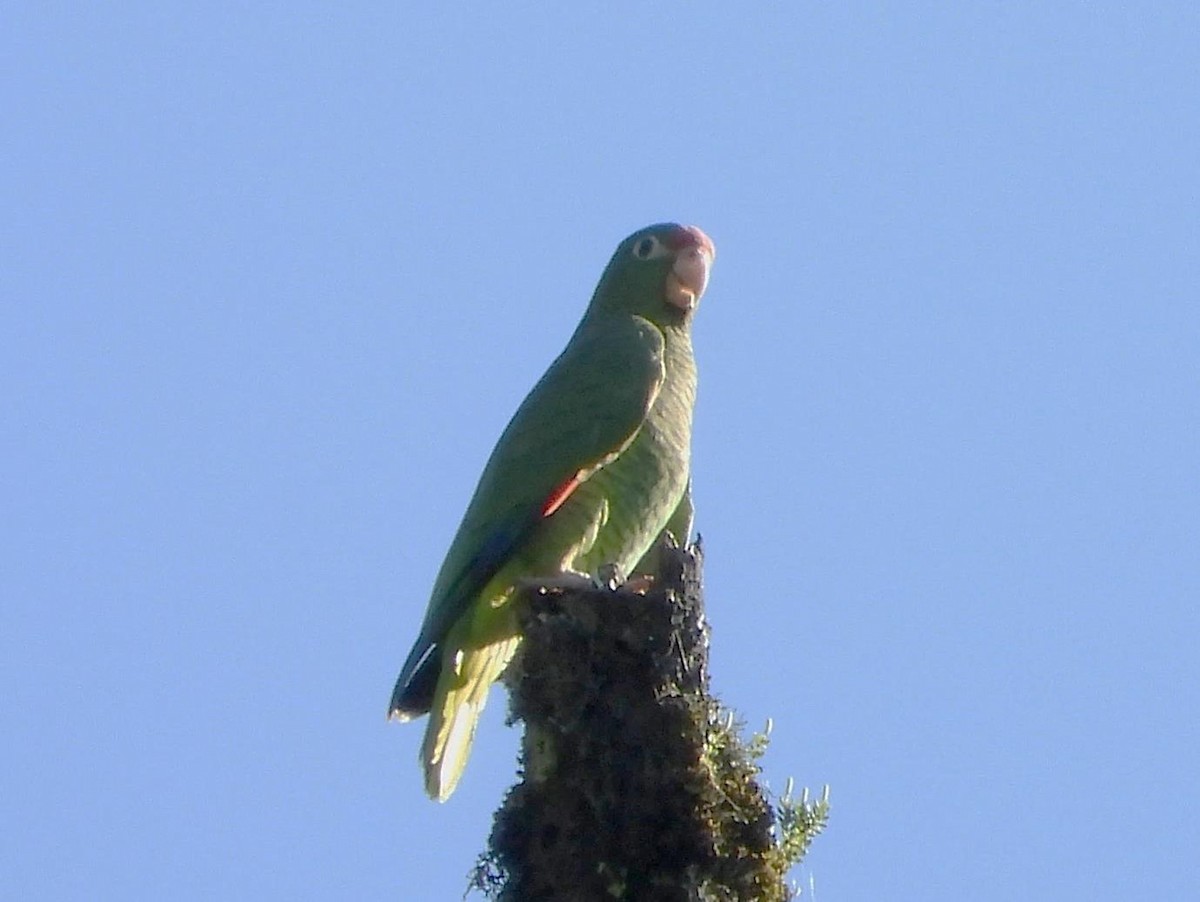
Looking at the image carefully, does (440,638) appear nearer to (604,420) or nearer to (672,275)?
(604,420)

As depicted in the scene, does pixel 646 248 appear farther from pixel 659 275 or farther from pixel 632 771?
pixel 632 771

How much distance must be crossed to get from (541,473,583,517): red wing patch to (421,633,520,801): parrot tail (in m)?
0.46

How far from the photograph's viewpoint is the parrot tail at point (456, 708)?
5.61m

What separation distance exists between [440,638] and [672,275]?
1.96 metres

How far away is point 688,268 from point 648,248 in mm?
202

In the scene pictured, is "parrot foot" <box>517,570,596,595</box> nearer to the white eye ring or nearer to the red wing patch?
the red wing patch

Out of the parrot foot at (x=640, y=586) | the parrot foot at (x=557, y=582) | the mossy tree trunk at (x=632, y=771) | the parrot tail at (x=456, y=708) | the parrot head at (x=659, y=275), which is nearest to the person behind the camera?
the mossy tree trunk at (x=632, y=771)

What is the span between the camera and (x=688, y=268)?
272 inches

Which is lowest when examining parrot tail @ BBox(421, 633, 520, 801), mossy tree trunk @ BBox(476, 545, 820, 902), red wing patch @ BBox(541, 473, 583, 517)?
mossy tree trunk @ BBox(476, 545, 820, 902)

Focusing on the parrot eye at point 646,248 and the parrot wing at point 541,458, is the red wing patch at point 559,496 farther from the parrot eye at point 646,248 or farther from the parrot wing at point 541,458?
the parrot eye at point 646,248

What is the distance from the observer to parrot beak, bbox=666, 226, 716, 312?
22.7ft

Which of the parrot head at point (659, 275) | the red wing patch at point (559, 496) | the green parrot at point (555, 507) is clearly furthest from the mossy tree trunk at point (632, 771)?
the parrot head at point (659, 275)

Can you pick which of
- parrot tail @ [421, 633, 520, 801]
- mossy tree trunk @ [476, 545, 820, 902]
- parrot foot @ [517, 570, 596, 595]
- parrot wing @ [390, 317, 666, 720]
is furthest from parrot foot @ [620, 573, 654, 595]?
parrot wing @ [390, 317, 666, 720]

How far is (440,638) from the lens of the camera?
5754 millimetres
